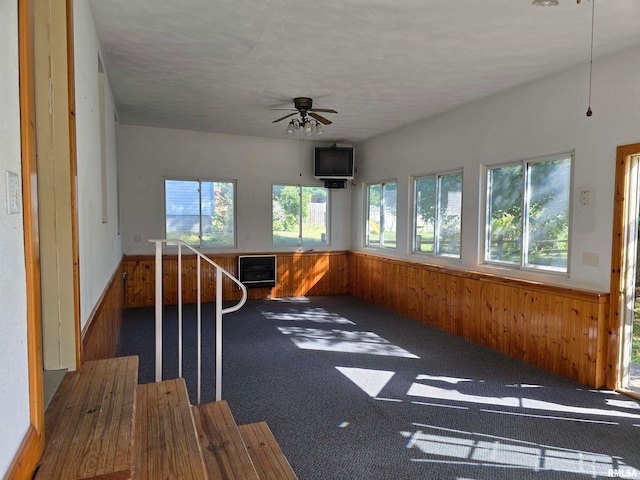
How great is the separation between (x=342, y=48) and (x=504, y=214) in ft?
9.02

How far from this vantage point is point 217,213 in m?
7.28

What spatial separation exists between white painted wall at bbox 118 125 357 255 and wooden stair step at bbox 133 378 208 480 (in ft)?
16.5

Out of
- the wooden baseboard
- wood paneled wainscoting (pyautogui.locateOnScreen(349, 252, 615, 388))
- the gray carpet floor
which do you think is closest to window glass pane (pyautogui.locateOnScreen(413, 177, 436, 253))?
wood paneled wainscoting (pyautogui.locateOnScreen(349, 252, 615, 388))

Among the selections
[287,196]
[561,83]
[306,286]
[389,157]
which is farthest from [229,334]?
[561,83]

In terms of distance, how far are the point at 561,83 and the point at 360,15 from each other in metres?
2.38

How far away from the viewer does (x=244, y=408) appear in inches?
125

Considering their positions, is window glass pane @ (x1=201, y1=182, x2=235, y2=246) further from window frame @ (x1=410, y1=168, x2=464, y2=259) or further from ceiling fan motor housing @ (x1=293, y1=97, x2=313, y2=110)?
window frame @ (x1=410, y1=168, x2=464, y2=259)

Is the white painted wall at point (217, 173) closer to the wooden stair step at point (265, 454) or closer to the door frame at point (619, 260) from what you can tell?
the wooden stair step at point (265, 454)

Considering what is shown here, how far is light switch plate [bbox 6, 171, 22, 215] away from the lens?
1056mm

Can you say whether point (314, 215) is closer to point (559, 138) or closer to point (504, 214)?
point (504, 214)

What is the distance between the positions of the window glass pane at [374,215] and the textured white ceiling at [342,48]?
2.32 m

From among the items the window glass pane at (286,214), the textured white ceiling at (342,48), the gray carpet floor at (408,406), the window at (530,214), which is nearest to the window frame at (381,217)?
the window glass pane at (286,214)

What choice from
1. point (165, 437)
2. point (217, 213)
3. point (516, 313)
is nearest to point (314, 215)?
point (217, 213)

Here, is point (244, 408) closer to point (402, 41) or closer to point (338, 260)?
point (402, 41)
